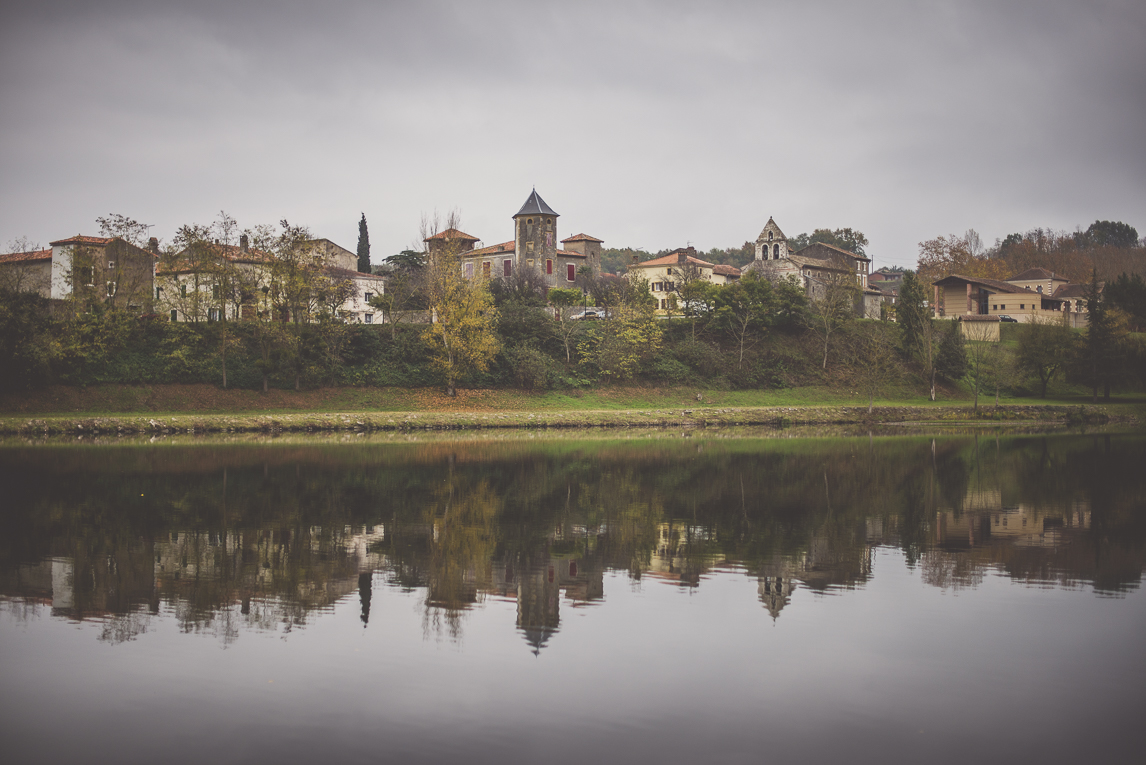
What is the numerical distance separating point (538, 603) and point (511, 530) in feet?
15.5

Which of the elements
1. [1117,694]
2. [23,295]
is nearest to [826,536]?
[1117,694]

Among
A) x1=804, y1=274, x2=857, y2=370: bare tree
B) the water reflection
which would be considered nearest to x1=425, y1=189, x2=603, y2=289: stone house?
x1=804, y1=274, x2=857, y2=370: bare tree

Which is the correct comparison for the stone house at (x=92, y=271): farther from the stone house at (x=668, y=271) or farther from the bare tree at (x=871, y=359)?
the bare tree at (x=871, y=359)

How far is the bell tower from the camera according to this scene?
250 feet

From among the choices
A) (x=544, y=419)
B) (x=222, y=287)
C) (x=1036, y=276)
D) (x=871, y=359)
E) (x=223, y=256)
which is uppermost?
(x=1036, y=276)

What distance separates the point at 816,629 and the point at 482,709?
14.1ft

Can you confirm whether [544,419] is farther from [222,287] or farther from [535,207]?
[535,207]

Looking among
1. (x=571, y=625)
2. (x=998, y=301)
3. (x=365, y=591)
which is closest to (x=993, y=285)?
(x=998, y=301)

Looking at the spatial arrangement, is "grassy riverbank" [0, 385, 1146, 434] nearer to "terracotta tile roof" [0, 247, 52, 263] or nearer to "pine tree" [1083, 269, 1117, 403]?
"pine tree" [1083, 269, 1117, 403]

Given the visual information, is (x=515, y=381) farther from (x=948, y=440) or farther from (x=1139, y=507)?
(x=1139, y=507)

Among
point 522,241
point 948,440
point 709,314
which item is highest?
point 522,241

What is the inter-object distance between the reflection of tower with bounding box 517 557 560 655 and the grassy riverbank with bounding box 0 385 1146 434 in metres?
30.3

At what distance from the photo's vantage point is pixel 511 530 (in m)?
15.7

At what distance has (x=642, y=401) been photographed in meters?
51.8
